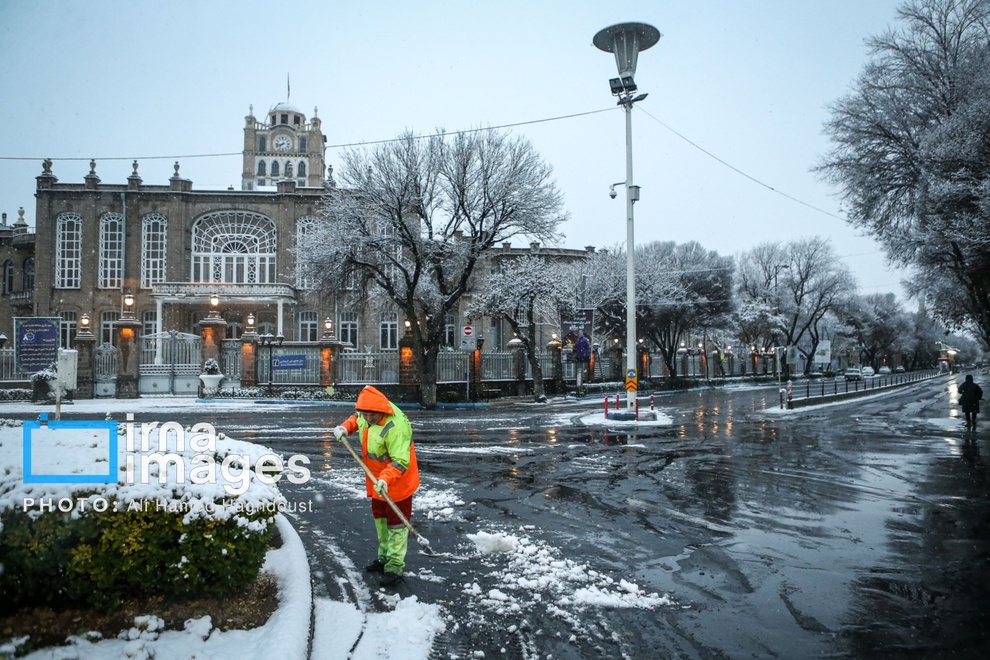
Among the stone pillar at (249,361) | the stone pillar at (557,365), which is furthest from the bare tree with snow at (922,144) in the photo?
the stone pillar at (249,361)

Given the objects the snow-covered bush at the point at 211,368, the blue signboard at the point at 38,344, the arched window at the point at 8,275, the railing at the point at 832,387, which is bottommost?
the railing at the point at 832,387

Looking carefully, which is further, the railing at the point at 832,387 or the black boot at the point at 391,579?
the railing at the point at 832,387

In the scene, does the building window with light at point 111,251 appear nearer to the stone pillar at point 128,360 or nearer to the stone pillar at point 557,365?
the stone pillar at point 128,360

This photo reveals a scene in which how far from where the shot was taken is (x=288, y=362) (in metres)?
29.5

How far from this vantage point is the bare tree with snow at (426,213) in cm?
2630

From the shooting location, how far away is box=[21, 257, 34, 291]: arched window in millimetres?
50500

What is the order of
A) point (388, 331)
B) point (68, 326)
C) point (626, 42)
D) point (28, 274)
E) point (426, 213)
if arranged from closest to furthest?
point (626, 42), point (426, 213), point (68, 326), point (388, 331), point (28, 274)

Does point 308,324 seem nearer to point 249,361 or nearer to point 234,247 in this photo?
point 234,247

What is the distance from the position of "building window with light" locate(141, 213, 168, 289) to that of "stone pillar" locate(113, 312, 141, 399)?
19.7 meters

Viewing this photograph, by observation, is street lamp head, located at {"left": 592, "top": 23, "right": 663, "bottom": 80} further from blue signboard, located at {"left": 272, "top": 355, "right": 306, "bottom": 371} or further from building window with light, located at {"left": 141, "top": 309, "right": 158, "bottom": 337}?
building window with light, located at {"left": 141, "top": 309, "right": 158, "bottom": 337}

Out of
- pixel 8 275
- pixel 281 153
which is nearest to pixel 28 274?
pixel 8 275

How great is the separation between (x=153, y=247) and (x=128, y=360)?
2199cm

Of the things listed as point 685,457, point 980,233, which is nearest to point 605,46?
point 980,233

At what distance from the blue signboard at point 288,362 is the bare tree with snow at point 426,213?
12.8 feet
